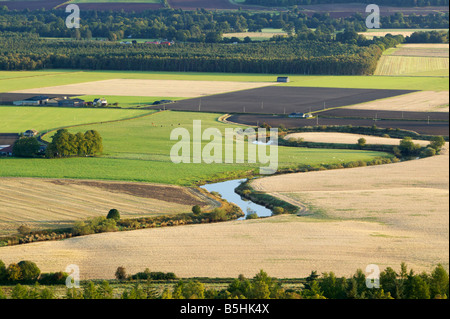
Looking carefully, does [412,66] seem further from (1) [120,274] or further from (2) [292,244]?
(1) [120,274]

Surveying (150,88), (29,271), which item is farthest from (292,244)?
(150,88)

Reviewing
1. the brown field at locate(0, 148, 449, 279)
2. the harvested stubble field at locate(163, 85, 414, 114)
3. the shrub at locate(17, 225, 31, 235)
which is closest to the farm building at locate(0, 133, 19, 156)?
the shrub at locate(17, 225, 31, 235)

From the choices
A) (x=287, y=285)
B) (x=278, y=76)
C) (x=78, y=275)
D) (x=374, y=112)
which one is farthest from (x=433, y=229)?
(x=278, y=76)

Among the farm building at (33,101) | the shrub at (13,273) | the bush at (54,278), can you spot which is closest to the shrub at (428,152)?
the bush at (54,278)

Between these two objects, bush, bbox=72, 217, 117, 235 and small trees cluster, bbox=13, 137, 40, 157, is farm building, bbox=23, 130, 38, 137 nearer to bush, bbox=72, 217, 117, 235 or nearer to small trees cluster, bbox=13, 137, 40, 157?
small trees cluster, bbox=13, 137, 40, 157

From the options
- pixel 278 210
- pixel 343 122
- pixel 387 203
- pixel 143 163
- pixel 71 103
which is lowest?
pixel 278 210
